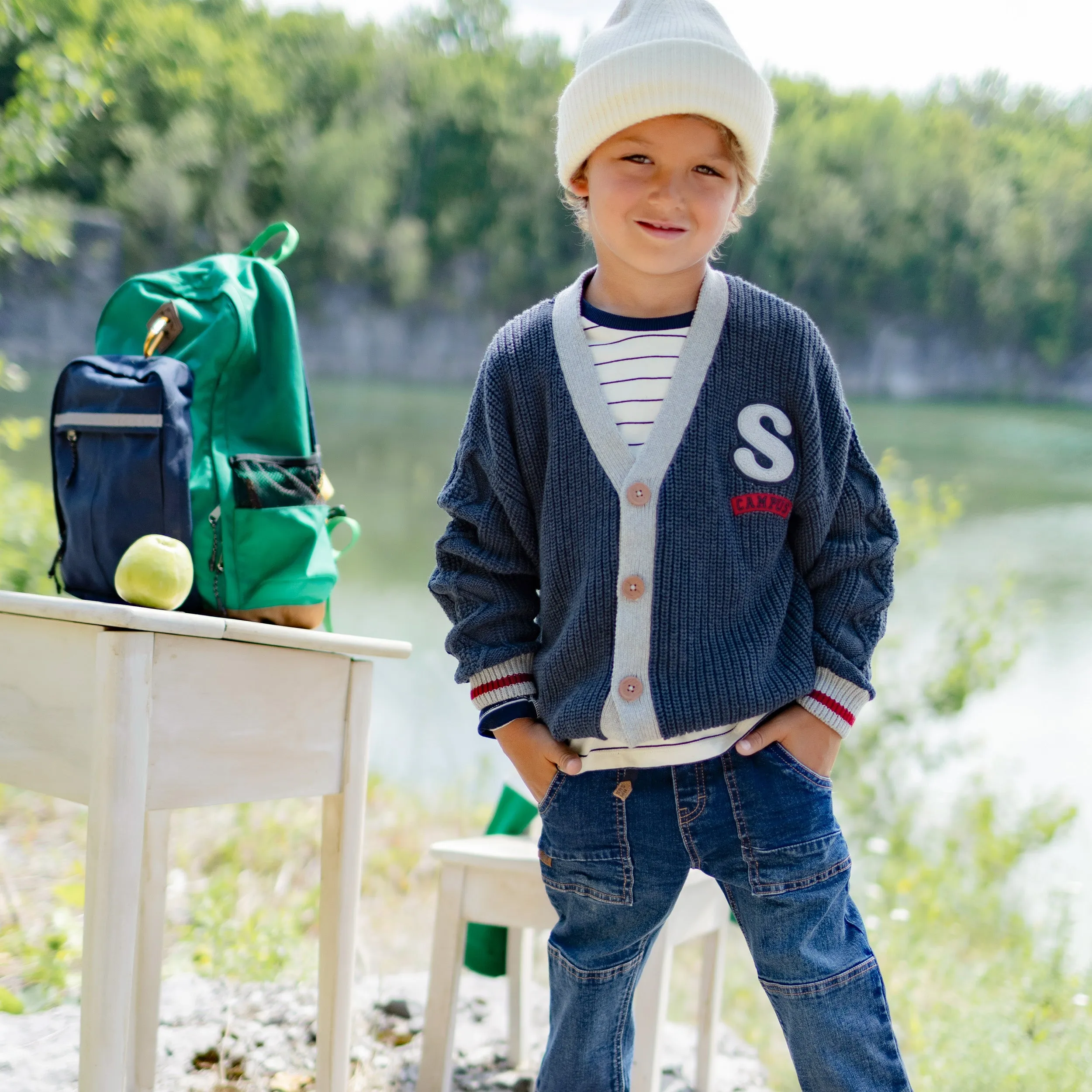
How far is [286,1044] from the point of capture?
1.45 meters

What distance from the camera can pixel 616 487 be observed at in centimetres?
90

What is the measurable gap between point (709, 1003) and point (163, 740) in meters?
0.86

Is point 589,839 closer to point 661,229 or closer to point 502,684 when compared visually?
point 502,684

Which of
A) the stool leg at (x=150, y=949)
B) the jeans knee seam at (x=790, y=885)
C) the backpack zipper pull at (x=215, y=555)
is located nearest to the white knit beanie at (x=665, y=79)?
→ the backpack zipper pull at (x=215, y=555)

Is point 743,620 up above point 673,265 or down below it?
below

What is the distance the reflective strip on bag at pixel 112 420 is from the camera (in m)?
1.05

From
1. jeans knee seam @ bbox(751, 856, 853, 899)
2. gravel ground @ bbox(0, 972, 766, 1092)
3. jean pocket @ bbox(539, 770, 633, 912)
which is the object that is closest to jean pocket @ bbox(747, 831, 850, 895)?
jeans knee seam @ bbox(751, 856, 853, 899)

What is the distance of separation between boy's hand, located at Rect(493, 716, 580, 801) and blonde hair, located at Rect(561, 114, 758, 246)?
456 mm

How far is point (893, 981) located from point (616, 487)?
1.49 meters

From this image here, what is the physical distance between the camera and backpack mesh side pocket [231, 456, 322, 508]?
110cm

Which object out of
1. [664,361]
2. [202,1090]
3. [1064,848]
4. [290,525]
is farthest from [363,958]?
[1064,848]

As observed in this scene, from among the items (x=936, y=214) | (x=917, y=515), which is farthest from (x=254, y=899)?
(x=936, y=214)

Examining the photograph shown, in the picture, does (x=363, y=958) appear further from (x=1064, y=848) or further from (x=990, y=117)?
(x=990, y=117)

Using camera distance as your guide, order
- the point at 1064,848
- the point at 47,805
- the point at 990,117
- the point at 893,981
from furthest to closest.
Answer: the point at 990,117, the point at 1064,848, the point at 47,805, the point at 893,981
